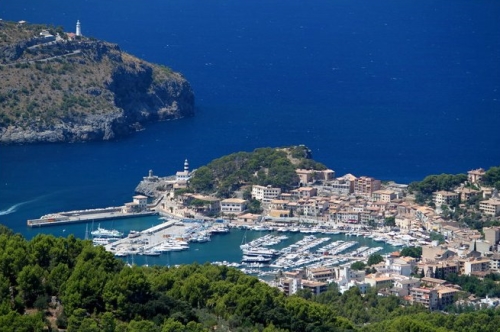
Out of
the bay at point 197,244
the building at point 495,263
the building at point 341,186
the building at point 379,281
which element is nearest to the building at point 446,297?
the building at point 379,281

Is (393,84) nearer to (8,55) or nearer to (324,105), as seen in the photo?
(324,105)

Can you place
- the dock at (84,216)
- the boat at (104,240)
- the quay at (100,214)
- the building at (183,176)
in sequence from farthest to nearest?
the building at (183,176) → the quay at (100,214) → the dock at (84,216) → the boat at (104,240)

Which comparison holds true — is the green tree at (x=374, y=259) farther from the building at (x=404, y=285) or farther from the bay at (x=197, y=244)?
the building at (x=404, y=285)

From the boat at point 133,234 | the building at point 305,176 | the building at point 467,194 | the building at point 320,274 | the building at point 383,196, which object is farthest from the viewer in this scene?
the building at point 305,176

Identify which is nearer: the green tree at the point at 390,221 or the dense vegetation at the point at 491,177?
the green tree at the point at 390,221

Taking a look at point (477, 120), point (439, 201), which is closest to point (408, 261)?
point (439, 201)

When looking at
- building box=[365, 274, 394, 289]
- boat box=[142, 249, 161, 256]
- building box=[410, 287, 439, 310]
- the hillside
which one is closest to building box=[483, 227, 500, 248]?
building box=[365, 274, 394, 289]

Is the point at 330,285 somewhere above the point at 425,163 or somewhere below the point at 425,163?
below
